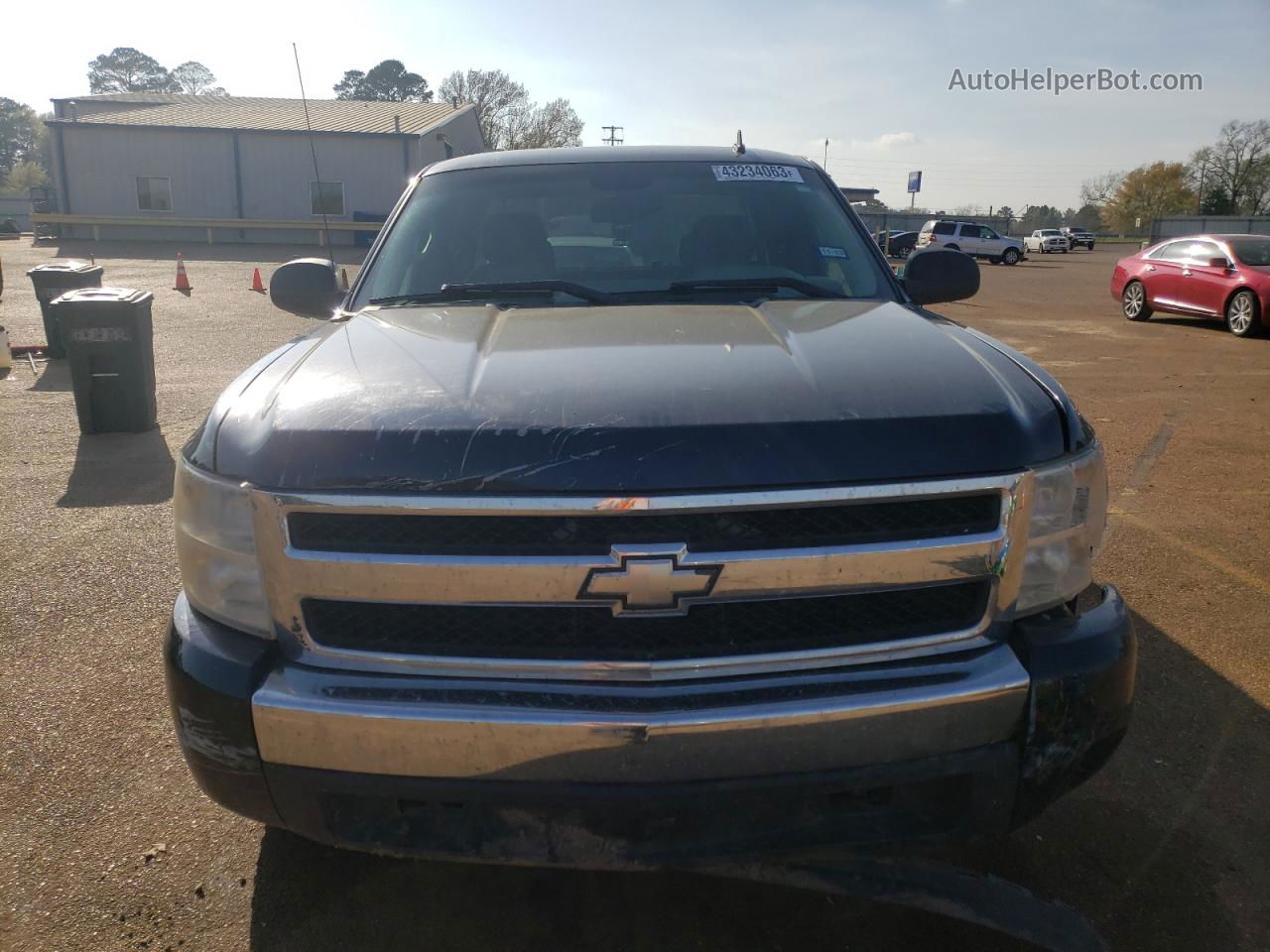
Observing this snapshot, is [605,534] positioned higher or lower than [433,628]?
higher

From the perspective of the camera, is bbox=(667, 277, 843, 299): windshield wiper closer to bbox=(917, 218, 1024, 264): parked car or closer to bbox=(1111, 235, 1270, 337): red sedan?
bbox=(1111, 235, 1270, 337): red sedan

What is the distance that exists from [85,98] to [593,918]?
44741 mm

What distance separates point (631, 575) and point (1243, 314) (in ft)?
50.6

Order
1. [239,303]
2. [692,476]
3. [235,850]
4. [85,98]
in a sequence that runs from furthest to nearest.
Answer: [85,98] < [239,303] < [235,850] < [692,476]

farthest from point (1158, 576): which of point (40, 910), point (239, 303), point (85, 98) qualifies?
point (85, 98)

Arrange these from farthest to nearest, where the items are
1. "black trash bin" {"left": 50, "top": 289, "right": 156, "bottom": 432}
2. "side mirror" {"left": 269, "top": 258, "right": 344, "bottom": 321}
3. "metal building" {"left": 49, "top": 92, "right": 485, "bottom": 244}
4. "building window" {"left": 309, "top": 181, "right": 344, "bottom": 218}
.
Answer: "metal building" {"left": 49, "top": 92, "right": 485, "bottom": 244} < "building window" {"left": 309, "top": 181, "right": 344, "bottom": 218} < "black trash bin" {"left": 50, "top": 289, "right": 156, "bottom": 432} < "side mirror" {"left": 269, "top": 258, "right": 344, "bottom": 321}

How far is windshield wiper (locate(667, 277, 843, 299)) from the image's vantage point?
308 cm

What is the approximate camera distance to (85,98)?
1521 inches

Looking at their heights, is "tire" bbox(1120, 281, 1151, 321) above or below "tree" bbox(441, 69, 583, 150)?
below

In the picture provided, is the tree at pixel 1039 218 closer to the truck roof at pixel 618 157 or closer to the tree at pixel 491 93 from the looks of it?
the tree at pixel 491 93

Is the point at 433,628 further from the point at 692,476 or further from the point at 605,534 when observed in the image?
the point at 692,476

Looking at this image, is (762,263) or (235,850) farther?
Answer: (762,263)

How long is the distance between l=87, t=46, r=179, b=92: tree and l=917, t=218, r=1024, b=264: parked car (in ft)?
221

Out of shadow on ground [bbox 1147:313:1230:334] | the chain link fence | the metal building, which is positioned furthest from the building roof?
the chain link fence
